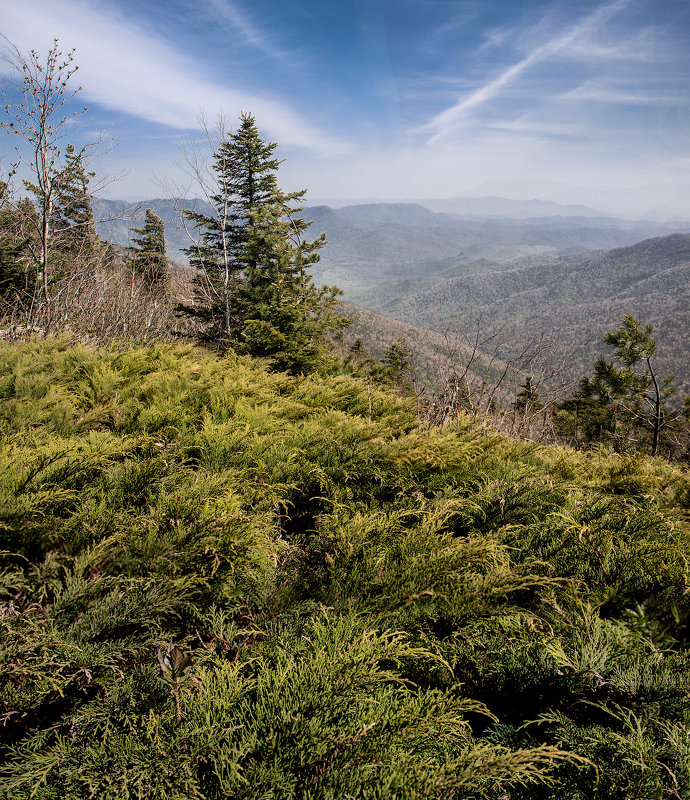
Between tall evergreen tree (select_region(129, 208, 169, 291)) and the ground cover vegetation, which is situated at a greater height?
tall evergreen tree (select_region(129, 208, 169, 291))

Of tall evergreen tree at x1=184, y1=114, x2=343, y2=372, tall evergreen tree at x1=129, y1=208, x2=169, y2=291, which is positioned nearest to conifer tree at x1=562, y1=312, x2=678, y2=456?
tall evergreen tree at x1=184, y1=114, x2=343, y2=372

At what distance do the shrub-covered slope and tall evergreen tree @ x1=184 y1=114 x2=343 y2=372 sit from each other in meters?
4.73

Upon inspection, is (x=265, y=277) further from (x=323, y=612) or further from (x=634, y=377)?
(x=634, y=377)

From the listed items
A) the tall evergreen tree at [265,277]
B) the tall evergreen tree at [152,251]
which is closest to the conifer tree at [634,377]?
the tall evergreen tree at [265,277]

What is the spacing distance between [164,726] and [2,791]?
0.35 metres

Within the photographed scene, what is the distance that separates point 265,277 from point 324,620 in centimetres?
864

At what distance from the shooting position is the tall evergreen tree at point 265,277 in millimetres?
7316

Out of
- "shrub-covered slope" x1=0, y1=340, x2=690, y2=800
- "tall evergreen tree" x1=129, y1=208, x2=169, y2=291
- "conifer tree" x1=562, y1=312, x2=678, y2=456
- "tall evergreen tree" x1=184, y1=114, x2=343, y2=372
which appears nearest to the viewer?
"shrub-covered slope" x1=0, y1=340, x2=690, y2=800

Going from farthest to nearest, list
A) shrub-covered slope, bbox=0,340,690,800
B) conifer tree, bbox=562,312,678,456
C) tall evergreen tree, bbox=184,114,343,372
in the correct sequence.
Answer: conifer tree, bbox=562,312,678,456, tall evergreen tree, bbox=184,114,343,372, shrub-covered slope, bbox=0,340,690,800

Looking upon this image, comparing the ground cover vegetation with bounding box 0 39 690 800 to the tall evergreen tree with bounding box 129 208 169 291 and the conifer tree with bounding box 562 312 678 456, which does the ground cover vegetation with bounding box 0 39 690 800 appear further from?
the tall evergreen tree with bounding box 129 208 169 291

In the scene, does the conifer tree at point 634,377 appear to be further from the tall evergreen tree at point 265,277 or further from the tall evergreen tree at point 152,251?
the tall evergreen tree at point 152,251

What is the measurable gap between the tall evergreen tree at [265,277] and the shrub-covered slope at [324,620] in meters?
4.73

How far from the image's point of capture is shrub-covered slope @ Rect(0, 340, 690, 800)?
98cm

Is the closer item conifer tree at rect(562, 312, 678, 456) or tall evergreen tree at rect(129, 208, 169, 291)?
conifer tree at rect(562, 312, 678, 456)
